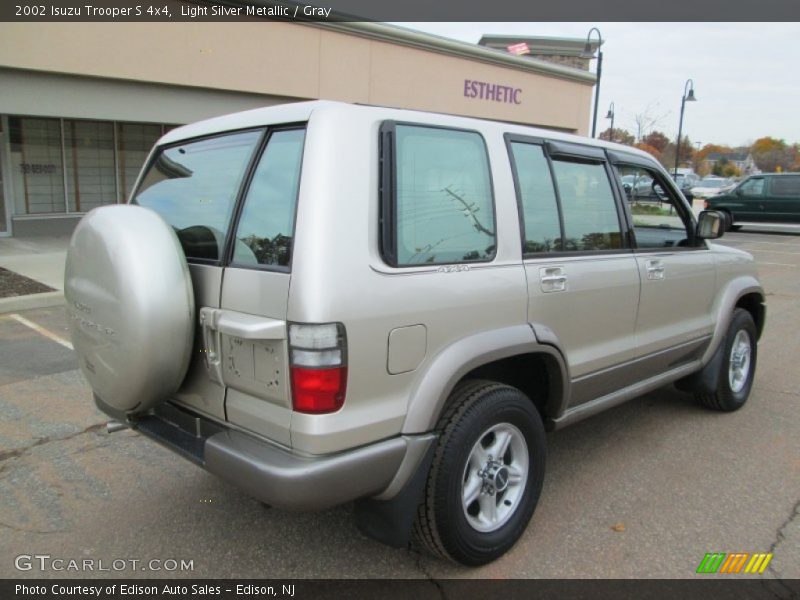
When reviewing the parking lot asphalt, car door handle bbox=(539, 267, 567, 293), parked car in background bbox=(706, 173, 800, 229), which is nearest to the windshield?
parked car in background bbox=(706, 173, 800, 229)

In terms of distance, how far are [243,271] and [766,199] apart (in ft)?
71.3

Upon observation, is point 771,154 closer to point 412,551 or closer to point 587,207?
point 587,207

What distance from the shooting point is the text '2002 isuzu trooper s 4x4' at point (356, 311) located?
2258mm

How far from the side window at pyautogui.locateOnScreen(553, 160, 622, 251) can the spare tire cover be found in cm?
192

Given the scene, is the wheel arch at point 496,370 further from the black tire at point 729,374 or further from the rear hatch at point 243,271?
the black tire at point 729,374

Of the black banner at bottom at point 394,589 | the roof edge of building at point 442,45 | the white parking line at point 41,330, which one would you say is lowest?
the black banner at bottom at point 394,589

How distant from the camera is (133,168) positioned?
14.2 m

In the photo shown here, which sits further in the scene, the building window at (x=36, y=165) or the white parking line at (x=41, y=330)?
the building window at (x=36, y=165)

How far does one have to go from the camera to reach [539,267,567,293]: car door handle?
9.91ft

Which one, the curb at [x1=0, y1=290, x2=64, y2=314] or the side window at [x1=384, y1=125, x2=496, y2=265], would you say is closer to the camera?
the side window at [x1=384, y1=125, x2=496, y2=265]

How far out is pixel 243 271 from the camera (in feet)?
7.98

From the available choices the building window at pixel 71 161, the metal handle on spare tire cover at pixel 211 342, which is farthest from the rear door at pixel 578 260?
the building window at pixel 71 161

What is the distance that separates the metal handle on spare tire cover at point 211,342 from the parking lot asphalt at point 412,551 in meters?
0.93

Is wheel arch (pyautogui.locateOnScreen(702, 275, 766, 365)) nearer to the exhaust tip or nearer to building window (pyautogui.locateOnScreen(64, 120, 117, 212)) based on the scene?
the exhaust tip
